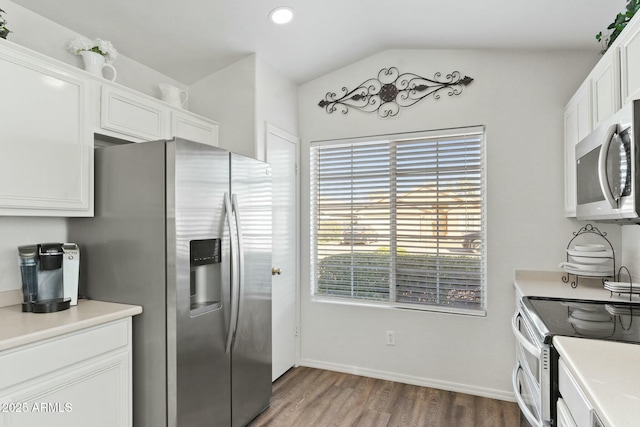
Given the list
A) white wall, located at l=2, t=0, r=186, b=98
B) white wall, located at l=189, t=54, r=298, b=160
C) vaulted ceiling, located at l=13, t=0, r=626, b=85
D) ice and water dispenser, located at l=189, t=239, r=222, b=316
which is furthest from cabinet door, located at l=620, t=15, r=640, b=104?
white wall, located at l=2, t=0, r=186, b=98

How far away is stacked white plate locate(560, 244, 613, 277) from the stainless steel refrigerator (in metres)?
2.10

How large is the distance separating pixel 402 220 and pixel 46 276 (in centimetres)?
246

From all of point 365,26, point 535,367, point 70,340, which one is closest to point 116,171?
point 70,340

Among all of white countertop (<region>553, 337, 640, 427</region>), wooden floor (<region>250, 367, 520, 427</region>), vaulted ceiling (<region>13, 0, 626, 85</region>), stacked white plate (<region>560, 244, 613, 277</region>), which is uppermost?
vaulted ceiling (<region>13, 0, 626, 85</region>)

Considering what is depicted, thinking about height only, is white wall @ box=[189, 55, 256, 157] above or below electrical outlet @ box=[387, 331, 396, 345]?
above

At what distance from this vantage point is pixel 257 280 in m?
2.46

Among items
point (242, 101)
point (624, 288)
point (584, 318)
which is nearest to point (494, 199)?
point (624, 288)

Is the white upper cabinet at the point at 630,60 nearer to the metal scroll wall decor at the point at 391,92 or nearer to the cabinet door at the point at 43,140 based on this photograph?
the metal scroll wall decor at the point at 391,92

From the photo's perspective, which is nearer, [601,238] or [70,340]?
[70,340]

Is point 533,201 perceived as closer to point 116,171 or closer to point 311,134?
point 311,134

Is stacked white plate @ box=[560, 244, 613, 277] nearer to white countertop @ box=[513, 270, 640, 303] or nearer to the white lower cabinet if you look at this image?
white countertop @ box=[513, 270, 640, 303]

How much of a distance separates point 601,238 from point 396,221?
4.69ft

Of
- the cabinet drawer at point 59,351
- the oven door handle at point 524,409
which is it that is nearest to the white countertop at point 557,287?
the oven door handle at point 524,409

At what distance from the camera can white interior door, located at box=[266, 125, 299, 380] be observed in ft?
10.1
